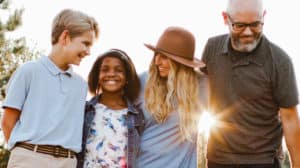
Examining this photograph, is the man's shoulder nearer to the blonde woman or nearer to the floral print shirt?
the floral print shirt

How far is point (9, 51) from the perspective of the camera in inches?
784

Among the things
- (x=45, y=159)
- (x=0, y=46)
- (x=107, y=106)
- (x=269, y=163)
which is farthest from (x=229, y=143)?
(x=0, y=46)

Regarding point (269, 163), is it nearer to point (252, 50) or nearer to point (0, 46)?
point (252, 50)

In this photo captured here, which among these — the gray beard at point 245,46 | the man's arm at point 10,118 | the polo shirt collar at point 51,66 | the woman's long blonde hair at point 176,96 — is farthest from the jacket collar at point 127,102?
the gray beard at point 245,46

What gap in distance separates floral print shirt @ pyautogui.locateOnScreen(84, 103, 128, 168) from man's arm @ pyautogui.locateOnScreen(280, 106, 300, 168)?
46.3 inches

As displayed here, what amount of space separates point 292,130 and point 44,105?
177 cm

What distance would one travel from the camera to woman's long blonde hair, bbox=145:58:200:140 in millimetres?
4688

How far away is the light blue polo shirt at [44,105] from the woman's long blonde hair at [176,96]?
60 cm

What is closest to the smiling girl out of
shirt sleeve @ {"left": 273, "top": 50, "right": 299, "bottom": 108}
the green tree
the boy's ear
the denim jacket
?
the denim jacket

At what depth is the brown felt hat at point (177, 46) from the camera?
474cm

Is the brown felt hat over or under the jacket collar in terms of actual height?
over

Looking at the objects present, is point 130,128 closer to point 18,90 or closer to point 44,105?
point 44,105

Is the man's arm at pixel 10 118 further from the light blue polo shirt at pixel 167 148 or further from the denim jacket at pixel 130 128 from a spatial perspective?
the light blue polo shirt at pixel 167 148

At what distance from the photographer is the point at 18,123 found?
4.30 metres
